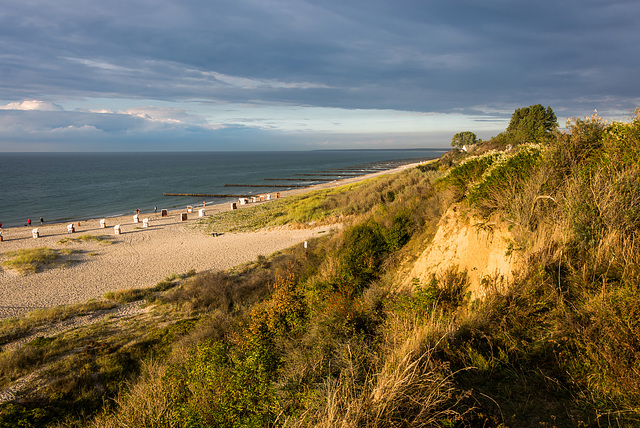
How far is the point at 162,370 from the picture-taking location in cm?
744

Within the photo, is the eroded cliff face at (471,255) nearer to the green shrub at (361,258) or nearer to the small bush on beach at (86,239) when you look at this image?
the green shrub at (361,258)

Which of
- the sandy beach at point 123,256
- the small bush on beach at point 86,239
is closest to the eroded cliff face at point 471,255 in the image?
the sandy beach at point 123,256

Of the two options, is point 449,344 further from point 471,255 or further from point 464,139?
point 464,139

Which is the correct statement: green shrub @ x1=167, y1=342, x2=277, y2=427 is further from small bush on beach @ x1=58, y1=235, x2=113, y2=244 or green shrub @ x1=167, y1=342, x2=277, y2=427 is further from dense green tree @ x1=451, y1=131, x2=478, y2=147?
dense green tree @ x1=451, y1=131, x2=478, y2=147

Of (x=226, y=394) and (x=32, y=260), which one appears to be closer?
(x=226, y=394)

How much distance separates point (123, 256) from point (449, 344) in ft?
84.9

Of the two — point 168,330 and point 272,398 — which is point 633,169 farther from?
point 168,330

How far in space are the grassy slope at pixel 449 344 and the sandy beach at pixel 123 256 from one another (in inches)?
312

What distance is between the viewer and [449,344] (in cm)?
427

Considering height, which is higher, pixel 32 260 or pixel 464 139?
pixel 464 139

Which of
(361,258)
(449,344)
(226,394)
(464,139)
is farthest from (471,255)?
(464,139)

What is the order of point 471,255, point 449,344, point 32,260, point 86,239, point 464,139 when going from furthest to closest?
point 464,139
point 86,239
point 32,260
point 471,255
point 449,344

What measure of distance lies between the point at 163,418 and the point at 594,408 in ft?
18.1

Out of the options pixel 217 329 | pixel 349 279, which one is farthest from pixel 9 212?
pixel 349 279
